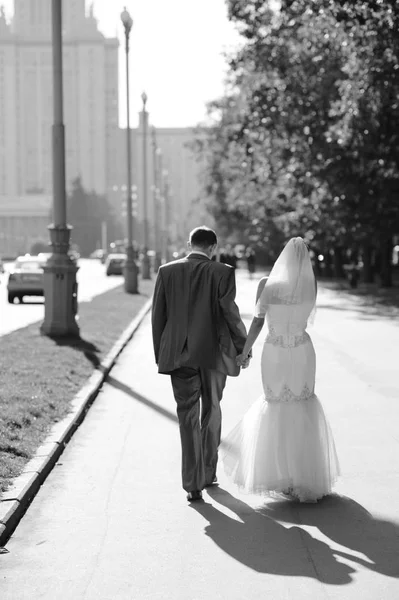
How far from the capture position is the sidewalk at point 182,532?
17.3 feet

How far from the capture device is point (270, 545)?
19.7 feet

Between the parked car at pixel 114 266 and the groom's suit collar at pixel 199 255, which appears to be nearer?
the groom's suit collar at pixel 199 255

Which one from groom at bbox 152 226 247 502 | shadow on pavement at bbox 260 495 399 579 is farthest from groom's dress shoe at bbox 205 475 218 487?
shadow on pavement at bbox 260 495 399 579

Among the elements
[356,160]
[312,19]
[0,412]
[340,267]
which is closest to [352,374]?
[0,412]

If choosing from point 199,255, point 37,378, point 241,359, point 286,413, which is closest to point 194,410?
point 241,359

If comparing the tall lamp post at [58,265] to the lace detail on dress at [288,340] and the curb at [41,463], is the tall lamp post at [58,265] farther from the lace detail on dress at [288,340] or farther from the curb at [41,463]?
the lace detail on dress at [288,340]

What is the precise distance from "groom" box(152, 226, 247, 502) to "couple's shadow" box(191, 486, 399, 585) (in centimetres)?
41

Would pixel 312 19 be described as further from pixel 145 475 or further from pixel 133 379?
pixel 145 475

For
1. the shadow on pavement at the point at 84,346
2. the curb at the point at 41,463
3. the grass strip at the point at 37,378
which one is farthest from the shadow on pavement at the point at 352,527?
the shadow on pavement at the point at 84,346

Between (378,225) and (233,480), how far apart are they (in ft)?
109

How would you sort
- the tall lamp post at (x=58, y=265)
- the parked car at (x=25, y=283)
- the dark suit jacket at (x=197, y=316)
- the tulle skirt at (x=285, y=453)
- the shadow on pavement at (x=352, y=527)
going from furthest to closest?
the parked car at (x=25, y=283), the tall lamp post at (x=58, y=265), the dark suit jacket at (x=197, y=316), the tulle skirt at (x=285, y=453), the shadow on pavement at (x=352, y=527)

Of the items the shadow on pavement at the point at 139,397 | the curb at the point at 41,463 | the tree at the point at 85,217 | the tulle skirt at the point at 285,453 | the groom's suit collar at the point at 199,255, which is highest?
the groom's suit collar at the point at 199,255

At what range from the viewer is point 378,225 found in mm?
39688

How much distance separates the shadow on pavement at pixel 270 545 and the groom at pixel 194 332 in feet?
1.37
